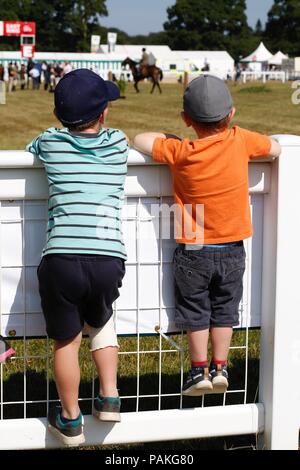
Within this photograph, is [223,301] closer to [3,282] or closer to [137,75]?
[3,282]

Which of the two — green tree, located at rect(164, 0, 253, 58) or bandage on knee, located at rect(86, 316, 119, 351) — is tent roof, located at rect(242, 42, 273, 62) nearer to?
green tree, located at rect(164, 0, 253, 58)

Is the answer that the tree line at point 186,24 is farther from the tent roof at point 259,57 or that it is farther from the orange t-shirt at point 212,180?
the orange t-shirt at point 212,180

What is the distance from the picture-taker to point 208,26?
132m

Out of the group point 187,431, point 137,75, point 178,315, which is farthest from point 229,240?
point 137,75

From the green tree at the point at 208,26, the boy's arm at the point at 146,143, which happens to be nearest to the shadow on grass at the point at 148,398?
the boy's arm at the point at 146,143

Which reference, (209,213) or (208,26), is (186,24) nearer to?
(208,26)

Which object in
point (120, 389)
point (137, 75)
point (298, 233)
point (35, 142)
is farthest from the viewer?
point (137, 75)

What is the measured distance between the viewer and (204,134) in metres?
3.22

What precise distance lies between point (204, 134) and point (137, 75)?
136ft

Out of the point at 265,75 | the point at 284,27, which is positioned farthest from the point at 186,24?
the point at 265,75

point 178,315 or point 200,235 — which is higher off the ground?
point 200,235

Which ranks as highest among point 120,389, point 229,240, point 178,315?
point 229,240

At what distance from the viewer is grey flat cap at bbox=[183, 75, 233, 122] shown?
314cm

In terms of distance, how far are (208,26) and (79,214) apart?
134 meters
